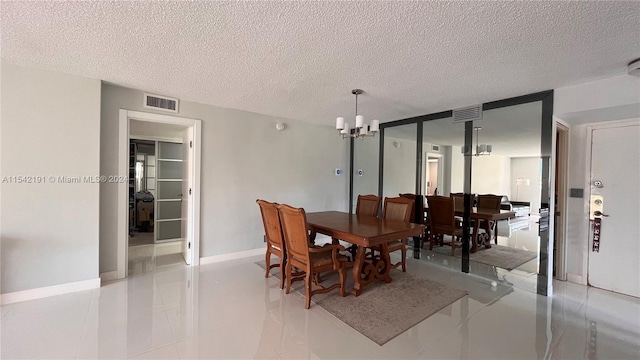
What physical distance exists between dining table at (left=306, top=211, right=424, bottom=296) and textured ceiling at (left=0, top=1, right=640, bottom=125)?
1.62 m

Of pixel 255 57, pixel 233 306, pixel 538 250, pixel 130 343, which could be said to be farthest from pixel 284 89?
pixel 538 250

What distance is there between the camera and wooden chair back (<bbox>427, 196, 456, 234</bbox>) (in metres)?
3.88

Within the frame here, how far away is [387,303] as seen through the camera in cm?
264

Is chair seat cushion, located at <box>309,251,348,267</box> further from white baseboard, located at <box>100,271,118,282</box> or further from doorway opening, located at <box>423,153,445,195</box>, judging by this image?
white baseboard, located at <box>100,271,118,282</box>

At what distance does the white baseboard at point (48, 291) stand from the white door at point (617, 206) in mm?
6000

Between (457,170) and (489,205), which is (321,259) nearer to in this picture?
(457,170)

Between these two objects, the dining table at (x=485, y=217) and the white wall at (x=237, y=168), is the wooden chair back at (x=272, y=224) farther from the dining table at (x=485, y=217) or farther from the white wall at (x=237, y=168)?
the dining table at (x=485, y=217)

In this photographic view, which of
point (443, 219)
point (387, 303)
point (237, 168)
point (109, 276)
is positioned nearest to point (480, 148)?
point (443, 219)

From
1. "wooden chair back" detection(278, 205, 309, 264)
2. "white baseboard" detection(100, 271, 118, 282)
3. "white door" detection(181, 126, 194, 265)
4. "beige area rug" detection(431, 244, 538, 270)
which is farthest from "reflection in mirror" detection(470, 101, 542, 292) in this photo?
"white baseboard" detection(100, 271, 118, 282)

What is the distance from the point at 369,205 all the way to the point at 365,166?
5.05ft

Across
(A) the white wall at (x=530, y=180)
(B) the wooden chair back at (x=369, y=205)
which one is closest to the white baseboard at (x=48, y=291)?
(B) the wooden chair back at (x=369, y=205)

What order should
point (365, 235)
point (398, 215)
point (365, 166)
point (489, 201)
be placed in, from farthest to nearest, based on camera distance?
point (365, 166) → point (489, 201) → point (398, 215) → point (365, 235)

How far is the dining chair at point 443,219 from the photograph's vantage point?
Answer: 3.88 metres

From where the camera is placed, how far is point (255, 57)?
2285 mm
